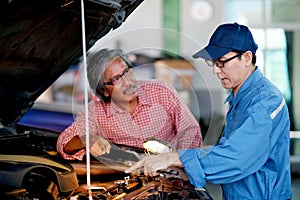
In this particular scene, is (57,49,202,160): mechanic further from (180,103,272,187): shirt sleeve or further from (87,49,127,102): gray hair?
(180,103,272,187): shirt sleeve

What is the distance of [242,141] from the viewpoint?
2.51 meters

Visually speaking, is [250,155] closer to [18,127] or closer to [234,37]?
[234,37]

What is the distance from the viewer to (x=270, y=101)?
2607mm

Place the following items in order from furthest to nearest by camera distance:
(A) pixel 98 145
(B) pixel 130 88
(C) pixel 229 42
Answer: (B) pixel 130 88
(A) pixel 98 145
(C) pixel 229 42

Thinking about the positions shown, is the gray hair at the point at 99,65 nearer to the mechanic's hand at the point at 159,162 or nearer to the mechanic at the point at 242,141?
the mechanic at the point at 242,141

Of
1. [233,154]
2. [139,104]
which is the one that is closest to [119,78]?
[139,104]

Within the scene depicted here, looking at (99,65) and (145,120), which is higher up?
(99,65)

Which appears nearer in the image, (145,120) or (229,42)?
(229,42)

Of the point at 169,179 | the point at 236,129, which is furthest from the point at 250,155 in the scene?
the point at 169,179

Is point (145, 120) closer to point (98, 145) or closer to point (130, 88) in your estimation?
point (130, 88)

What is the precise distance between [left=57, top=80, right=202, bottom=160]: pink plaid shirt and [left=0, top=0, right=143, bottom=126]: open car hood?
334 millimetres

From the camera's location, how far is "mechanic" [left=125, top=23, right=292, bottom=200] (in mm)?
2518

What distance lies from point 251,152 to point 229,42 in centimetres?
49

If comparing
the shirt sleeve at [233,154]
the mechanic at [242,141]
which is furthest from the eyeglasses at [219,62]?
the shirt sleeve at [233,154]
